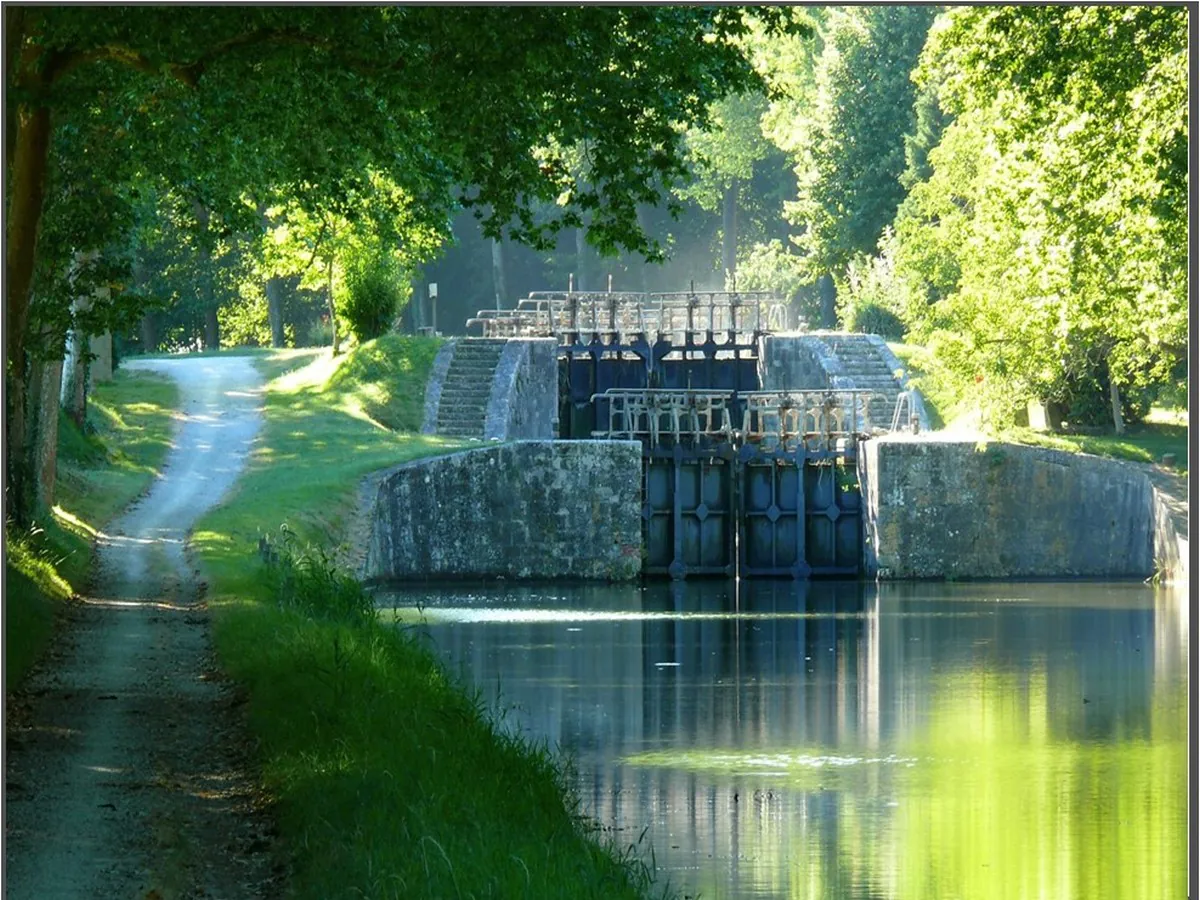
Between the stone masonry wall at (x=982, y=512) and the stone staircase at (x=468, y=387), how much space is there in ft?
24.6

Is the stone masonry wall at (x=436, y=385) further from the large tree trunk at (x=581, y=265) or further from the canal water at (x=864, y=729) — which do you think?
the large tree trunk at (x=581, y=265)

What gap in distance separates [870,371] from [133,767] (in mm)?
28887

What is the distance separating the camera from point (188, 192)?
20.0m

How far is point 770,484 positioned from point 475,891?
26134mm

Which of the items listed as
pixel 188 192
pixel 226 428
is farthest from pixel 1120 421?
pixel 188 192

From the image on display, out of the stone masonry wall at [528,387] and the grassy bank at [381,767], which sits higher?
the stone masonry wall at [528,387]

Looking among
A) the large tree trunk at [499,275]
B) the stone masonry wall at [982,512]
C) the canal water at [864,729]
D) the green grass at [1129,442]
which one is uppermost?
the large tree trunk at [499,275]

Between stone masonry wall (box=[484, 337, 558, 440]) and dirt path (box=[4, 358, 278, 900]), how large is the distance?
57.0 ft

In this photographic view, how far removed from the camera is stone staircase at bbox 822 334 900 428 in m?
36.1

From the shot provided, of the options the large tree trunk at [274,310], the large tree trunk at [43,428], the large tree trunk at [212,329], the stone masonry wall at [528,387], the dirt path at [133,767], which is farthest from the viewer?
the large tree trunk at [212,329]

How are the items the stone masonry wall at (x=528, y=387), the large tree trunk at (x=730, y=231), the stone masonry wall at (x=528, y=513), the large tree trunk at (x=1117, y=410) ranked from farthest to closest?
the large tree trunk at (x=730, y=231) < the stone masonry wall at (x=528, y=387) < the large tree trunk at (x=1117, y=410) < the stone masonry wall at (x=528, y=513)

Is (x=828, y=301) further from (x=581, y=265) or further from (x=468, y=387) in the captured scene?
(x=468, y=387)

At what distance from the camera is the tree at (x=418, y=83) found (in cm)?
1096

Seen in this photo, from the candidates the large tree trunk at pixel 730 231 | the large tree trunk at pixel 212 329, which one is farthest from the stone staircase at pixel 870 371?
the large tree trunk at pixel 212 329
